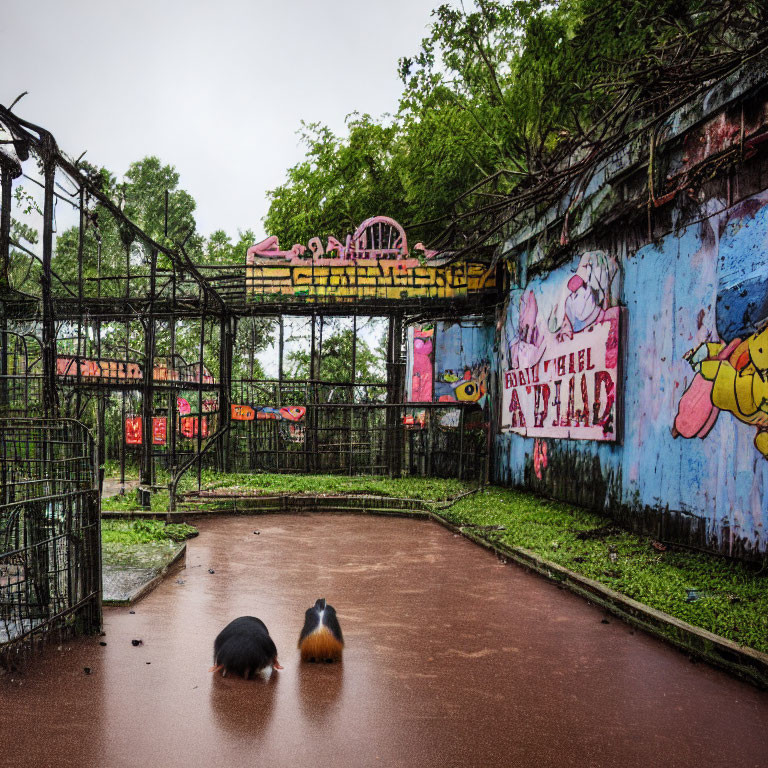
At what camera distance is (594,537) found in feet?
27.8

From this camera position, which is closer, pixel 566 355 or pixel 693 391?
pixel 693 391

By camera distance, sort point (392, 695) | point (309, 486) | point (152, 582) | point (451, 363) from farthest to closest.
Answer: point (451, 363) < point (309, 486) < point (152, 582) < point (392, 695)

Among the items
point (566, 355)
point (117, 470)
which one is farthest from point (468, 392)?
point (117, 470)

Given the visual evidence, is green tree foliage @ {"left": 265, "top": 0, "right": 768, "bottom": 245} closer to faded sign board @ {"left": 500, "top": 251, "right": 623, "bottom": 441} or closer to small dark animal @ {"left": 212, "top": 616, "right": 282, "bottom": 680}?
faded sign board @ {"left": 500, "top": 251, "right": 623, "bottom": 441}

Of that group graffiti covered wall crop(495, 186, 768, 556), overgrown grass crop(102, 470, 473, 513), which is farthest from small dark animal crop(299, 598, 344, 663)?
overgrown grass crop(102, 470, 473, 513)

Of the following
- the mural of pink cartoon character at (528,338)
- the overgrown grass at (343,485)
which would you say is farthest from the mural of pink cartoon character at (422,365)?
the mural of pink cartoon character at (528,338)

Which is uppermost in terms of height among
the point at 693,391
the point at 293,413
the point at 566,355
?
the point at 566,355

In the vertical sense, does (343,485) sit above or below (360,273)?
below

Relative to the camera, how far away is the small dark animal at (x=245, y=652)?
4.33m

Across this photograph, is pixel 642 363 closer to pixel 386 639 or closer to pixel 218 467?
pixel 386 639

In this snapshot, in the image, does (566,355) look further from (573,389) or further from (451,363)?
(451,363)

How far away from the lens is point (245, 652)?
4352 millimetres

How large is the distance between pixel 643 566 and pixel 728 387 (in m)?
2.12

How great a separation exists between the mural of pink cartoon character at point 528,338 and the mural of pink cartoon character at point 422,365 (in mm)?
8769
